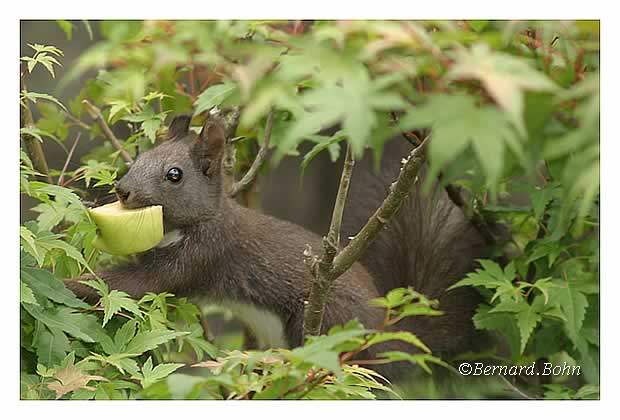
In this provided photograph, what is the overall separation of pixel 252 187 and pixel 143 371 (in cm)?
119

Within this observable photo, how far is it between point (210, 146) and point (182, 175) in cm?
10

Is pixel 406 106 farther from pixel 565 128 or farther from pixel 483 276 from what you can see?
pixel 483 276

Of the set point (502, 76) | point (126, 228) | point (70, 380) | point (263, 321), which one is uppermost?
Result: point (502, 76)

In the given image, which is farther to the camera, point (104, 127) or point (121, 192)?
point (104, 127)

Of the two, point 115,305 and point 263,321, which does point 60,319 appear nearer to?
point 115,305

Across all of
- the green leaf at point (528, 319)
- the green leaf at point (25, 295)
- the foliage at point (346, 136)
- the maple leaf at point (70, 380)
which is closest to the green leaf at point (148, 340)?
the foliage at point (346, 136)

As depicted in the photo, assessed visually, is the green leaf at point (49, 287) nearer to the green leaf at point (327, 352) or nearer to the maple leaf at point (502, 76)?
the green leaf at point (327, 352)

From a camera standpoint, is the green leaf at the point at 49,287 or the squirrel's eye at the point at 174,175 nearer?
the green leaf at the point at 49,287

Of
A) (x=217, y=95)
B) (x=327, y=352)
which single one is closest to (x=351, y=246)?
(x=217, y=95)

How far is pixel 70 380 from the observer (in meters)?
1.63

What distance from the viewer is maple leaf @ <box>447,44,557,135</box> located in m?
0.94

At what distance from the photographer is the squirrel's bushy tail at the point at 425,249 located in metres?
2.58

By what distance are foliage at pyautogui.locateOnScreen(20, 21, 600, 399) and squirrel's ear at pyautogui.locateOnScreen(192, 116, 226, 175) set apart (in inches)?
4.2

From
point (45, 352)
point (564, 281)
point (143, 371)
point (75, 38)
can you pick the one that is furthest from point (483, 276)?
point (75, 38)
